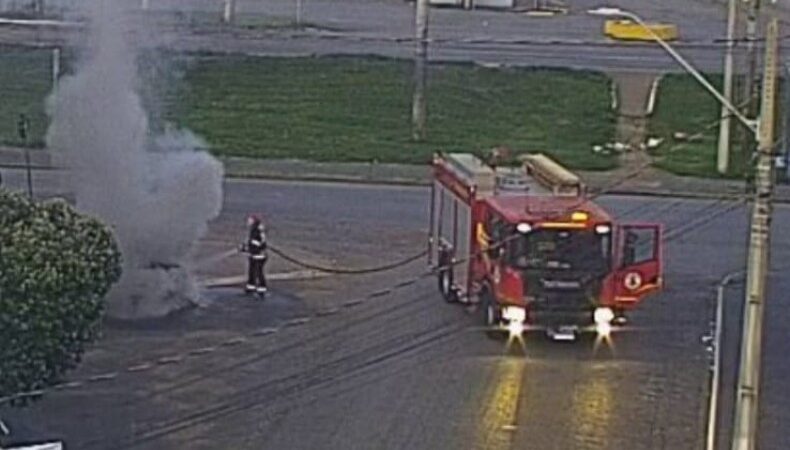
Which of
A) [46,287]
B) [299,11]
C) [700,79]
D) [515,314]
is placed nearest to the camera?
[700,79]

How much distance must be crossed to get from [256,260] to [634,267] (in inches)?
206

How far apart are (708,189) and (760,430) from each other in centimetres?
1730

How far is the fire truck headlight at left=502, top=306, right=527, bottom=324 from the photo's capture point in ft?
94.1

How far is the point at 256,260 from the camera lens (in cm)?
3091

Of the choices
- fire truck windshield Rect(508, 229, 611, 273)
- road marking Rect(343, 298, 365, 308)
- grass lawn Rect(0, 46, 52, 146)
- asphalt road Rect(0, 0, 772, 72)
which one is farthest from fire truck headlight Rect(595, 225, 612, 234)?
asphalt road Rect(0, 0, 772, 72)

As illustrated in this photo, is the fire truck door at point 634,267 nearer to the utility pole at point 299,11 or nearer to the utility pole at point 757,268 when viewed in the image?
the utility pole at point 757,268

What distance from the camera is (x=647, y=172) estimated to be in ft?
143

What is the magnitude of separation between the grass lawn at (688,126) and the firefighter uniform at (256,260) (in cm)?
1410

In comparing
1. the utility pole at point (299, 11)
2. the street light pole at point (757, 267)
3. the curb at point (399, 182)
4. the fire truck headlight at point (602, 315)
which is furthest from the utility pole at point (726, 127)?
the street light pole at point (757, 267)

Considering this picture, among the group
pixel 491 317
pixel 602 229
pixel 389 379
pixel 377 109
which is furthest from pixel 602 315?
pixel 377 109

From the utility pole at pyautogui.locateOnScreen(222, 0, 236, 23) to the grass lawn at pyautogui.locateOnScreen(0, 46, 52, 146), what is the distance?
6.63 meters

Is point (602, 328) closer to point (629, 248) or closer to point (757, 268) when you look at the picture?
point (629, 248)

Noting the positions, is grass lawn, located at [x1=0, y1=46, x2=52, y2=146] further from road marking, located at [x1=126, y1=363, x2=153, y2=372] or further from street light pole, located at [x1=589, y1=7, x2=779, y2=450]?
street light pole, located at [x1=589, y1=7, x2=779, y2=450]

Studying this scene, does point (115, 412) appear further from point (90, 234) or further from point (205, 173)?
point (205, 173)
